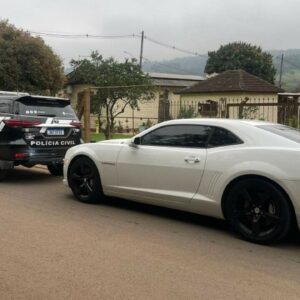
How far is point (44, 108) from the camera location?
10219 millimetres

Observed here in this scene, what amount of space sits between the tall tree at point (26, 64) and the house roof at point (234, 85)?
786 cm

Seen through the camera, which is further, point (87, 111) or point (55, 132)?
point (87, 111)

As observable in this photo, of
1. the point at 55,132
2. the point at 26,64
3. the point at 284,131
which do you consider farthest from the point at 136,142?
the point at 26,64

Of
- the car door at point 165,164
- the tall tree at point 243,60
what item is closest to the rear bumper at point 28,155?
the car door at point 165,164

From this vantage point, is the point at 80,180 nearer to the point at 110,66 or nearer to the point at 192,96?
the point at 110,66

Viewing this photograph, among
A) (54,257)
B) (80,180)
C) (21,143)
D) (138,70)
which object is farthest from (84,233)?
(138,70)

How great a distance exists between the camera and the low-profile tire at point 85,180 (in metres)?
7.92

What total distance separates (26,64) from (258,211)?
24876 millimetres

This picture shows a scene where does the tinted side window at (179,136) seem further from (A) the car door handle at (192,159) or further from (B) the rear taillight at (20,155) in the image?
(B) the rear taillight at (20,155)

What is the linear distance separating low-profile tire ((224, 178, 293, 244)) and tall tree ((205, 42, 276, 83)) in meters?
54.4

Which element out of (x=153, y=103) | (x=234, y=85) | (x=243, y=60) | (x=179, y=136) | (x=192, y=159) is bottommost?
(x=192, y=159)

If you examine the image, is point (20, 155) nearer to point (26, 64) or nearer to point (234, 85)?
point (26, 64)

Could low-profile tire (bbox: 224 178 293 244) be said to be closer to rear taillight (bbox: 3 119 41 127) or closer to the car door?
the car door

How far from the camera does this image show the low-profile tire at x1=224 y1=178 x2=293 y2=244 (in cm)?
576
